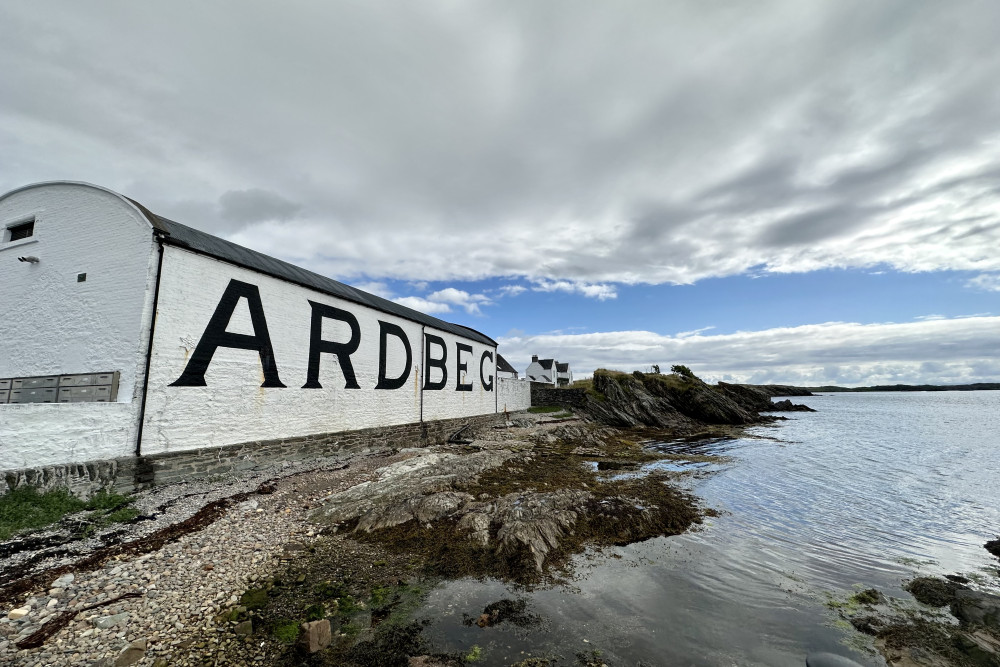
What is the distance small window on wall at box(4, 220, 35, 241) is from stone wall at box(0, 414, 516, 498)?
927 centimetres

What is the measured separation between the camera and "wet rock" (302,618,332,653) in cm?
439

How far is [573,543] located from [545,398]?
107 ft

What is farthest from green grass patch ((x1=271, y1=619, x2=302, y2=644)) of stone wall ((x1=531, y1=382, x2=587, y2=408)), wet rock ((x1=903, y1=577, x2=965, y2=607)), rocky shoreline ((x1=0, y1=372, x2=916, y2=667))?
stone wall ((x1=531, y1=382, x2=587, y2=408))

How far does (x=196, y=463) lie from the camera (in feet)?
34.7

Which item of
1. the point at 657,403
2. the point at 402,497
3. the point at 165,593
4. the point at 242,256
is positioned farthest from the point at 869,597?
the point at 657,403

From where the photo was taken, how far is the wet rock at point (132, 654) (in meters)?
4.04

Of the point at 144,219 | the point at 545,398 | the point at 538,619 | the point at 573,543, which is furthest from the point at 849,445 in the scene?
the point at 144,219

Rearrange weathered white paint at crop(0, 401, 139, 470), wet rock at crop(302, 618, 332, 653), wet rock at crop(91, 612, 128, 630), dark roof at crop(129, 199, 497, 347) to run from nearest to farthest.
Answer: wet rock at crop(302, 618, 332, 653) → wet rock at crop(91, 612, 128, 630) → weathered white paint at crop(0, 401, 139, 470) → dark roof at crop(129, 199, 497, 347)

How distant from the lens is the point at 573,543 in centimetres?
793

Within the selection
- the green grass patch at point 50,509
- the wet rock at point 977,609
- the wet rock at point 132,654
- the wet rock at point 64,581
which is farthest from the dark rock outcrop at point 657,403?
the wet rock at point 132,654

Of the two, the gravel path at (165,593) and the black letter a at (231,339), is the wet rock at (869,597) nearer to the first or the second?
the gravel path at (165,593)

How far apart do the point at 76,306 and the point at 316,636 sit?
1254cm

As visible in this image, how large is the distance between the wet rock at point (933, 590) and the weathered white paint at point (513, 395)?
25270 mm

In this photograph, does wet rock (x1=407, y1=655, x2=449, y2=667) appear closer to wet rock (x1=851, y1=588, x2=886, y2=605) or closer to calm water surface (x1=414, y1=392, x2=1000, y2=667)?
calm water surface (x1=414, y1=392, x2=1000, y2=667)
